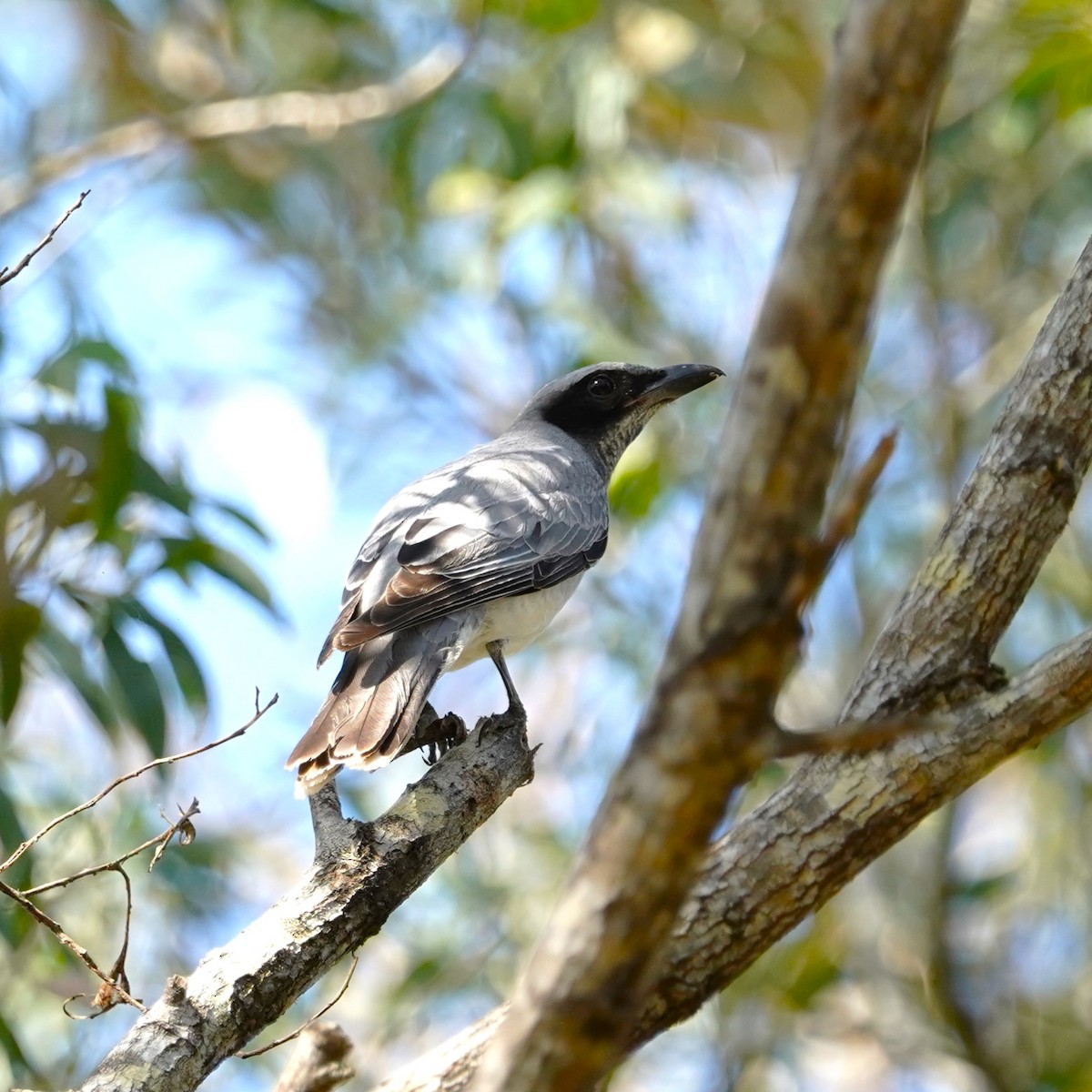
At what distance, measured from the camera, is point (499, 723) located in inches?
161

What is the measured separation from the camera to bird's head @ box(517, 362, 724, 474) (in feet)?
20.2

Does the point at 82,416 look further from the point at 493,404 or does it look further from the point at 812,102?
the point at 812,102

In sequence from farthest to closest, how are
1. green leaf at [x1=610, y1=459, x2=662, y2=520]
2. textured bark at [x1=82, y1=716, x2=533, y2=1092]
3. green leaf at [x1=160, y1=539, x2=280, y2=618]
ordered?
green leaf at [x1=610, y1=459, x2=662, y2=520] → green leaf at [x1=160, y1=539, x2=280, y2=618] → textured bark at [x1=82, y1=716, x2=533, y2=1092]

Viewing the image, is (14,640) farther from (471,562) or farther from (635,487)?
(635,487)

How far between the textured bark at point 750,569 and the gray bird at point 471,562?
184cm

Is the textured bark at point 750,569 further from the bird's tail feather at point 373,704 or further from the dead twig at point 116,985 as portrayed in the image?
the bird's tail feather at point 373,704

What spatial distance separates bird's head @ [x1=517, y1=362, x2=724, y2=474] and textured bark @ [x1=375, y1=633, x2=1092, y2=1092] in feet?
10.1

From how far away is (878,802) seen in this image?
3.12 metres

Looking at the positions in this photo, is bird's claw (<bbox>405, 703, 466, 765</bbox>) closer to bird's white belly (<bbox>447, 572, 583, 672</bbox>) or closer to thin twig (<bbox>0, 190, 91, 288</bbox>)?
bird's white belly (<bbox>447, 572, 583, 672</bbox>)

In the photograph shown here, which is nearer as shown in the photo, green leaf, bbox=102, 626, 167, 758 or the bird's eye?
green leaf, bbox=102, 626, 167, 758

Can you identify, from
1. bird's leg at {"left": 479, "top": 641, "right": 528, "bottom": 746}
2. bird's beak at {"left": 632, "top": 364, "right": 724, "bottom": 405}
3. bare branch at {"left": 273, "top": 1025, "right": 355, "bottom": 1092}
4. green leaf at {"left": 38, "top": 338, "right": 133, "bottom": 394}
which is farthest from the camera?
bird's beak at {"left": 632, "top": 364, "right": 724, "bottom": 405}

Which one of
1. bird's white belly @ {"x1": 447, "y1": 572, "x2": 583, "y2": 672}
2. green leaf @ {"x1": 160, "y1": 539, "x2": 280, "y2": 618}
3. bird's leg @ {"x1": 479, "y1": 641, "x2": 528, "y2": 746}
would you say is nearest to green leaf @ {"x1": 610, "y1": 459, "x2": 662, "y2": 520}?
bird's white belly @ {"x1": 447, "y1": 572, "x2": 583, "y2": 672}

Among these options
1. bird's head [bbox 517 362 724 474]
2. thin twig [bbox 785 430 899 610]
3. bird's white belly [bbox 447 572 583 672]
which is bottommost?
bird's white belly [bbox 447 572 583 672]

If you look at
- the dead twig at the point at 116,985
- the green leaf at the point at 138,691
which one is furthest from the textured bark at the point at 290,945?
the green leaf at the point at 138,691
